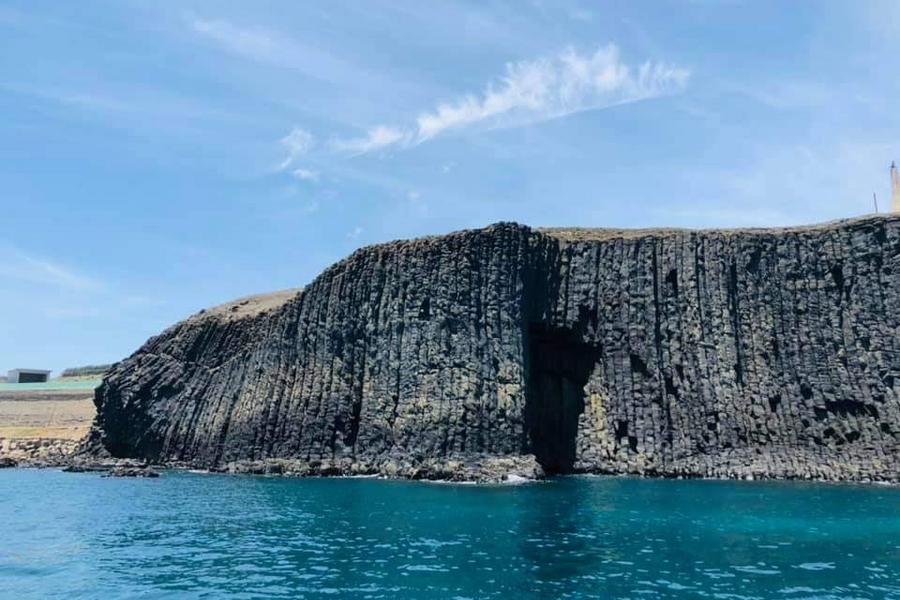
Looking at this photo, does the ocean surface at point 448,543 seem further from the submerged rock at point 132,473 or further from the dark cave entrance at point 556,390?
the dark cave entrance at point 556,390

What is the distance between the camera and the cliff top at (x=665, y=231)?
64688 mm

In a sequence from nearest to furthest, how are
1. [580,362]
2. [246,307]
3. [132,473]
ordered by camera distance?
1. [132,473]
2. [580,362]
3. [246,307]

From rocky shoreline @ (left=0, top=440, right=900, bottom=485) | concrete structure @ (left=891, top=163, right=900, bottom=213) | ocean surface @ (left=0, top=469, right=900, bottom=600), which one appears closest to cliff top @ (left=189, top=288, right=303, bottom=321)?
rocky shoreline @ (left=0, top=440, right=900, bottom=485)

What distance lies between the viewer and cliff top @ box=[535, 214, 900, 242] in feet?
212

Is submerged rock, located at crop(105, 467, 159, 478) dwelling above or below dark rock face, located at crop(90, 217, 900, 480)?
below

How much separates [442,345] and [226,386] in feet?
69.9

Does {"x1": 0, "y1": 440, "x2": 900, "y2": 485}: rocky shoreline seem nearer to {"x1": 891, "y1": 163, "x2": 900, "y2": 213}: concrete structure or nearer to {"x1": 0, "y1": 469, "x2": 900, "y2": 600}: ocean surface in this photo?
{"x1": 0, "y1": 469, "x2": 900, "y2": 600}: ocean surface

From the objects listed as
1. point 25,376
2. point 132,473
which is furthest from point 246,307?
point 25,376

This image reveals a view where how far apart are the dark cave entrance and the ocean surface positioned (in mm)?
17230

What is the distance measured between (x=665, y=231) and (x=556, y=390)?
57.8 feet

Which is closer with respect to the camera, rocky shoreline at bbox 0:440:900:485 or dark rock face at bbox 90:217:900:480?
rocky shoreline at bbox 0:440:900:485

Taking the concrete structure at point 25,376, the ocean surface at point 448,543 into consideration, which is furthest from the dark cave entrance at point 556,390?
the concrete structure at point 25,376

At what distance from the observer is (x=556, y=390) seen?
220ft

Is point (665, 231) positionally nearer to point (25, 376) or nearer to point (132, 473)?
Result: point (132, 473)
